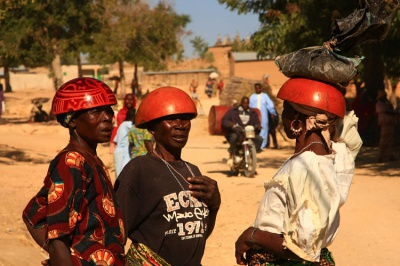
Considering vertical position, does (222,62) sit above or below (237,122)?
below

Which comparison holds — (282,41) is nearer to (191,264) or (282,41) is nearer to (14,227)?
(14,227)

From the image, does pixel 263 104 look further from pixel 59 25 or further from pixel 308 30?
pixel 59 25

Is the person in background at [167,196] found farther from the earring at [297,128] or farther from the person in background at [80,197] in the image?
the earring at [297,128]

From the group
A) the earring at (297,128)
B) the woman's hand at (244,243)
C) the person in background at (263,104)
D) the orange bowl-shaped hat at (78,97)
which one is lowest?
the person in background at (263,104)

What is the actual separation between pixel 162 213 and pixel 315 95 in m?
1.04

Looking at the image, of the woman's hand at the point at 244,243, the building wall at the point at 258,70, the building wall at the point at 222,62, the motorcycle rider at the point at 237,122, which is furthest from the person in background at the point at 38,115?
the building wall at the point at 222,62

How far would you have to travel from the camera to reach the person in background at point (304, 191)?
11.6ft

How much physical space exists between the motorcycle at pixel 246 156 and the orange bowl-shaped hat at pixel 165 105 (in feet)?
35.3

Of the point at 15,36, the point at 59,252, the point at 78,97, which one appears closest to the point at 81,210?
the point at 59,252

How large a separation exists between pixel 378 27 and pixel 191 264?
1.60 metres

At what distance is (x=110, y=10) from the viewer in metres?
48.7

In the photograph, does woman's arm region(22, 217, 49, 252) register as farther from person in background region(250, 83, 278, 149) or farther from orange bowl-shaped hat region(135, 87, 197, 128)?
person in background region(250, 83, 278, 149)

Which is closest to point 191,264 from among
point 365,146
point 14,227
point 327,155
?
point 327,155

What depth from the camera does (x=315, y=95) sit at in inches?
147
